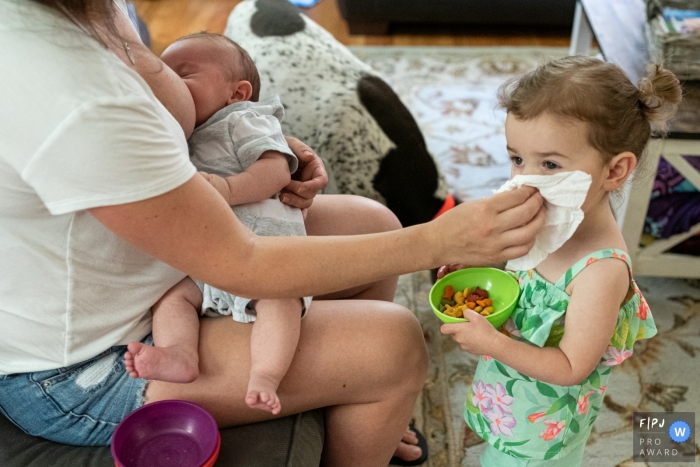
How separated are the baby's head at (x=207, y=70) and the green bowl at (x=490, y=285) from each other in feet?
1.84

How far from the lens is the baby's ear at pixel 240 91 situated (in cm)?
132

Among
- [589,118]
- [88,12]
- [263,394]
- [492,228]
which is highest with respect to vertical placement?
[88,12]

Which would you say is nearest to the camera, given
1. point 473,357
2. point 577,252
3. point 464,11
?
point 577,252

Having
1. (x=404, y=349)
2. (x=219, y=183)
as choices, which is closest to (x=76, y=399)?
(x=219, y=183)

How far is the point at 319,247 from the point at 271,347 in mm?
187

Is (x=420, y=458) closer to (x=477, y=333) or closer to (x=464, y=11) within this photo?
(x=477, y=333)

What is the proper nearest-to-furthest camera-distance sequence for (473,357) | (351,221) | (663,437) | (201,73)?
(201,73) → (351,221) → (663,437) → (473,357)

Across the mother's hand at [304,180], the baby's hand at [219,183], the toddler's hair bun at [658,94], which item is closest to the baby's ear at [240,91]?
the mother's hand at [304,180]

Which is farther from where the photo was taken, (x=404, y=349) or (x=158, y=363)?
(x=404, y=349)

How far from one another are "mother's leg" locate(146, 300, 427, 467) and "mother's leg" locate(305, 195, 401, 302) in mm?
242

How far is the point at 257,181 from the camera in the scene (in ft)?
3.89

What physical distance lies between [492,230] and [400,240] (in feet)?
0.45

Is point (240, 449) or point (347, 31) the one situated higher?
point (240, 449)

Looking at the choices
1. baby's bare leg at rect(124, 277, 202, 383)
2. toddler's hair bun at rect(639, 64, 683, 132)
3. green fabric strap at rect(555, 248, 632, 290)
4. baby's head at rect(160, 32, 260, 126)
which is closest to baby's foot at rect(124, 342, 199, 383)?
baby's bare leg at rect(124, 277, 202, 383)
